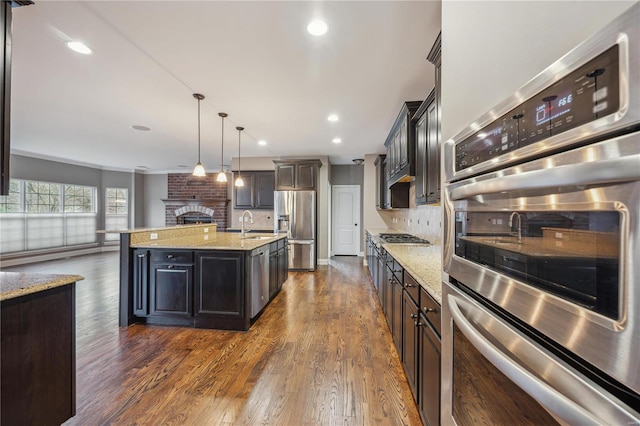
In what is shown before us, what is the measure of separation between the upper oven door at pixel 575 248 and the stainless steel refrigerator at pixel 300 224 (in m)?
5.18

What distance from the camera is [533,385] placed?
1.70ft

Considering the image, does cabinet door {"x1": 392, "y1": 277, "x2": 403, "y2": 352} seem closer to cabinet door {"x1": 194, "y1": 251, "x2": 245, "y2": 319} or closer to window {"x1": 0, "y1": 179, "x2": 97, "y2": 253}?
cabinet door {"x1": 194, "y1": 251, "x2": 245, "y2": 319}

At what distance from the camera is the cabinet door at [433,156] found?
2.22m

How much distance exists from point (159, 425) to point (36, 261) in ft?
25.3

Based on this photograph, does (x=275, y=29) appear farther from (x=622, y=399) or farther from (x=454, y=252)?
(x=622, y=399)

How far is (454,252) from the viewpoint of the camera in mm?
1003

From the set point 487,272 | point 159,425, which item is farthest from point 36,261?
point 487,272

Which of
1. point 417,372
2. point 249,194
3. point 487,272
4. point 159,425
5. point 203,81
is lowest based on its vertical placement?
point 159,425

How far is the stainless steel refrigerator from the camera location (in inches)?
231

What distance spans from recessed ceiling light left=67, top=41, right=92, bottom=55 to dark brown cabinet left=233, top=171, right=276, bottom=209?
4.31 m

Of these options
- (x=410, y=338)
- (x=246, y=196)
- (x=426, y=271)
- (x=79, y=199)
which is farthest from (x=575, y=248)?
(x=79, y=199)

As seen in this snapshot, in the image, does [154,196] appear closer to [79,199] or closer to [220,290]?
[79,199]

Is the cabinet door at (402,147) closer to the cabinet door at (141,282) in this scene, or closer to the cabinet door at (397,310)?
the cabinet door at (397,310)

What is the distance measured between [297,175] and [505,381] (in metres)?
5.63
